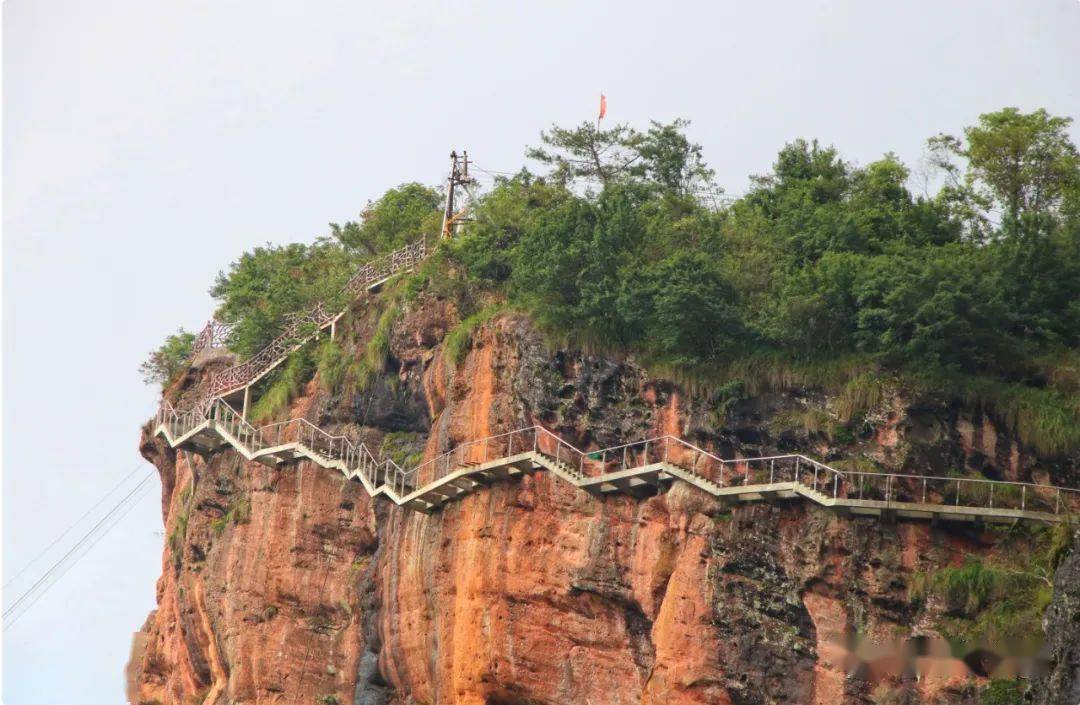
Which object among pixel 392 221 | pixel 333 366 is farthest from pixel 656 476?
pixel 392 221

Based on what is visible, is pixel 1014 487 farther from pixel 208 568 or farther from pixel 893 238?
pixel 208 568

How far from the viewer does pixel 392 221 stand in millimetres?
81250

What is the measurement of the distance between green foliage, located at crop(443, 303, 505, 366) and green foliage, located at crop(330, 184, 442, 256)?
37.7ft

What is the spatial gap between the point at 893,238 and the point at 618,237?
6.37 meters

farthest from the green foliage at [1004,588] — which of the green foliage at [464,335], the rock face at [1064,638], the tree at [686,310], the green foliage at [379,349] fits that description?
the green foliage at [379,349]

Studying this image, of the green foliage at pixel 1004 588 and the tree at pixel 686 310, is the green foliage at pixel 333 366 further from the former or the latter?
the green foliage at pixel 1004 588

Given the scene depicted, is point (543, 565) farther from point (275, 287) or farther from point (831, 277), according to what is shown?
point (275, 287)

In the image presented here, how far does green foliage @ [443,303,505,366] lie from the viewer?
65.9 meters

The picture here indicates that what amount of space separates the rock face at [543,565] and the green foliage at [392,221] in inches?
249

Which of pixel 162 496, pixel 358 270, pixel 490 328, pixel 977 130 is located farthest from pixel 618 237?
pixel 162 496

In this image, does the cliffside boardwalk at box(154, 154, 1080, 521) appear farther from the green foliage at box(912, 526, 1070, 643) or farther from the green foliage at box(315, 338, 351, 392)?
the green foliage at box(315, 338, 351, 392)

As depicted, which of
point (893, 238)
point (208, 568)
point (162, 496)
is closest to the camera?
point (893, 238)

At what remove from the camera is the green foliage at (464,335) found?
2596 inches

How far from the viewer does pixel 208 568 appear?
73625 millimetres
